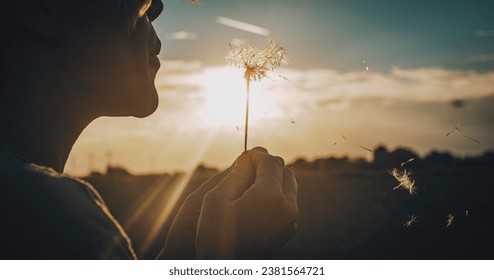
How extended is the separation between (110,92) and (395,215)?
50256 mm

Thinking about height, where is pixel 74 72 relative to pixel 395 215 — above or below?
above

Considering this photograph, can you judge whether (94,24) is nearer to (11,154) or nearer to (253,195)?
(11,154)

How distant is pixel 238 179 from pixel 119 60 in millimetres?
791

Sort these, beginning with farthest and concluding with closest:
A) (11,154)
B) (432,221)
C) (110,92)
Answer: (432,221)
(110,92)
(11,154)

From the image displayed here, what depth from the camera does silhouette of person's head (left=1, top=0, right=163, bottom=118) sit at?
2361 millimetres

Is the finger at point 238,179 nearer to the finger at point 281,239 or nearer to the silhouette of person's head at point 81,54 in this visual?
the finger at point 281,239

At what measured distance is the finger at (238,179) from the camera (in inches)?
96.7

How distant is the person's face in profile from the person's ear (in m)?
0.12

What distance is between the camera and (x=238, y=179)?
8.39ft

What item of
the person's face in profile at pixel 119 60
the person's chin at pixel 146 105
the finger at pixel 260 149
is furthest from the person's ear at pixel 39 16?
the finger at pixel 260 149

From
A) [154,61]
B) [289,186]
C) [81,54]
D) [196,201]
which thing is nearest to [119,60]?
[81,54]

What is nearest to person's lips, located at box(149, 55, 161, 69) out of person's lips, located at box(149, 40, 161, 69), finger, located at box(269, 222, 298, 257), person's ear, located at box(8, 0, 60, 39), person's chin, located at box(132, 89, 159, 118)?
person's lips, located at box(149, 40, 161, 69)

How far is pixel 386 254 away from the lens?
141 ft

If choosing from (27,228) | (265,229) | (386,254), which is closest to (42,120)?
(27,228)
